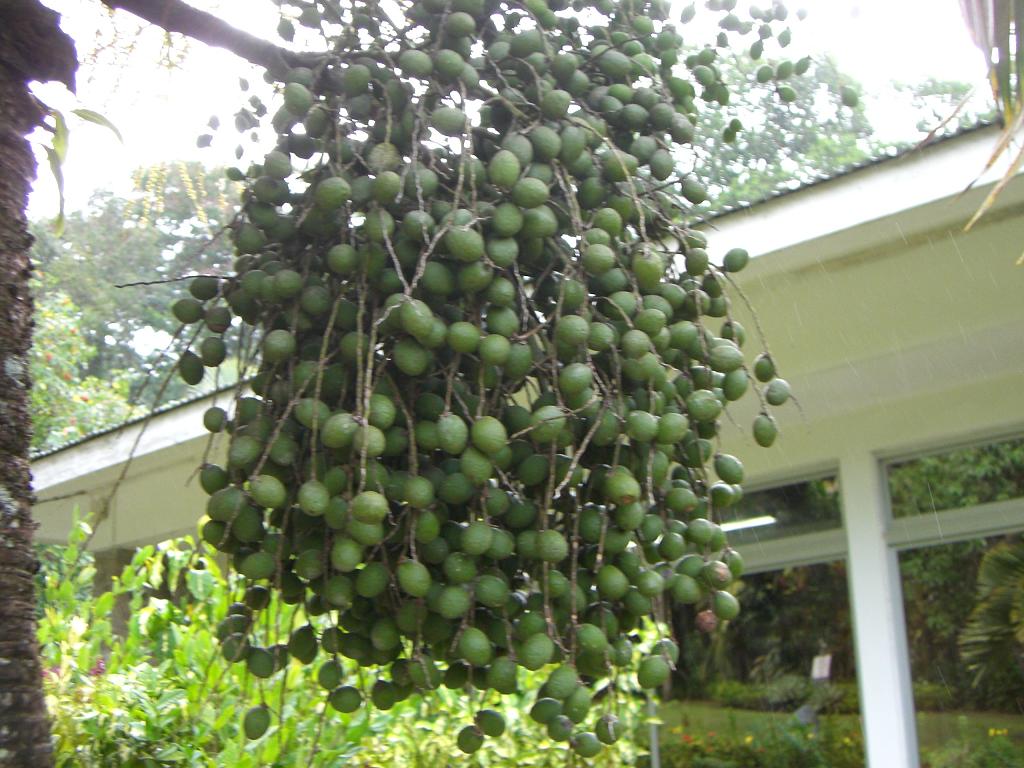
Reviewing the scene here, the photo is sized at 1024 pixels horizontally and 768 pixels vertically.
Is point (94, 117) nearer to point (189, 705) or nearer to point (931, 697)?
point (189, 705)

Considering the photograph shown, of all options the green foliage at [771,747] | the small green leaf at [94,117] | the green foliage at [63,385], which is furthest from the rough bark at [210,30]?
the green foliage at [63,385]

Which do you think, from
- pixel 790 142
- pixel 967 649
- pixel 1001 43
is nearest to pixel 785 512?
pixel 967 649

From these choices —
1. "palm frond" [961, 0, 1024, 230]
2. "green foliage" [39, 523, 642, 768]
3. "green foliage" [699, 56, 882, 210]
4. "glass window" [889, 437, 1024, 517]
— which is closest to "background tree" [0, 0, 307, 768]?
"green foliage" [39, 523, 642, 768]

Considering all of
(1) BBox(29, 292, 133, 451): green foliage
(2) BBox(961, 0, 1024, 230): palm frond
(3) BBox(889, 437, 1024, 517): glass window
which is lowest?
(2) BBox(961, 0, 1024, 230): palm frond

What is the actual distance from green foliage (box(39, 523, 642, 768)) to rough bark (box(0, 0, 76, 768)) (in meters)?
0.70

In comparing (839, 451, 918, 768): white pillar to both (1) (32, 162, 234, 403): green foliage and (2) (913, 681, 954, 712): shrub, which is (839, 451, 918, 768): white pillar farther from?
(1) (32, 162, 234, 403): green foliage

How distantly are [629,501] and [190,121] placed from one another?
4.47ft

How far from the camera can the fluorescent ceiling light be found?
4523mm

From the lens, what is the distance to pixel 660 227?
1.45m

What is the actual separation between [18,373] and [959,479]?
11.1ft

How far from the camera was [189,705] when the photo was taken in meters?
2.34

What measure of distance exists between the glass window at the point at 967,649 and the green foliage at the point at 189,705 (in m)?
1.39

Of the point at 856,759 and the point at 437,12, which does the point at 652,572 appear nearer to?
the point at 437,12

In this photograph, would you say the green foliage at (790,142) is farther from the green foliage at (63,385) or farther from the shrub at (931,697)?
the green foliage at (63,385)
